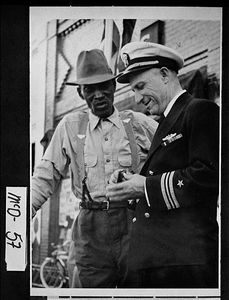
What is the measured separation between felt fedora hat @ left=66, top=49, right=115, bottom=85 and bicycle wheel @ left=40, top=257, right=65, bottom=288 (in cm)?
116

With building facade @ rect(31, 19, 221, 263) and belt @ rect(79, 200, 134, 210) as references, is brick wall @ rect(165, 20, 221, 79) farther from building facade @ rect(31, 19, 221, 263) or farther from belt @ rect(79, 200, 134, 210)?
belt @ rect(79, 200, 134, 210)

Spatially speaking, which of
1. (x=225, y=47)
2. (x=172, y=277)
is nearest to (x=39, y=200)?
(x=172, y=277)

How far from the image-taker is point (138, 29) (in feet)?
9.70

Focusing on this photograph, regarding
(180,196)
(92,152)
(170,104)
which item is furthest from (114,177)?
(170,104)

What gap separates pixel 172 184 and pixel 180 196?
9 cm

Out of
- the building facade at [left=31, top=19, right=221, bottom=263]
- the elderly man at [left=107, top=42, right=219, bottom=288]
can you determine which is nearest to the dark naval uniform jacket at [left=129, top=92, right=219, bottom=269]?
the elderly man at [left=107, top=42, right=219, bottom=288]

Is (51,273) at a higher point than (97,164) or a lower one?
lower

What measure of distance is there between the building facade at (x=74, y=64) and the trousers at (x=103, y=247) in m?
0.10

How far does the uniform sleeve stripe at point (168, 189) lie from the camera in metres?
2.86

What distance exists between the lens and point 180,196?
287 cm

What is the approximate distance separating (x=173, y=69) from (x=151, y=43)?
218 mm

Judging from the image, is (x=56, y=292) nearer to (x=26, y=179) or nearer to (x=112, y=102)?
(x=26, y=179)

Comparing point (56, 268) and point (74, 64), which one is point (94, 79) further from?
point (56, 268)

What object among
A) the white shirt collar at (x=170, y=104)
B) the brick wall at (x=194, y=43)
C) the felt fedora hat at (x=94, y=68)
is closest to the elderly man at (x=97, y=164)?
the felt fedora hat at (x=94, y=68)
